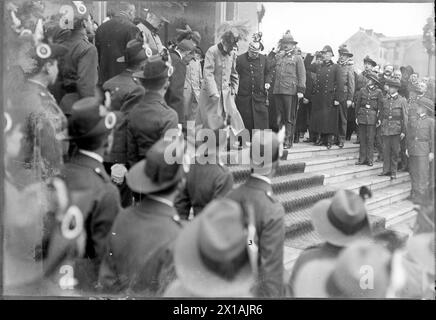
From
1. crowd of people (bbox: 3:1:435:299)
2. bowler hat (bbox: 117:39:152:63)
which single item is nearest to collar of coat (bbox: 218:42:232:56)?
crowd of people (bbox: 3:1:435:299)

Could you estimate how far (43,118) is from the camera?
304 centimetres

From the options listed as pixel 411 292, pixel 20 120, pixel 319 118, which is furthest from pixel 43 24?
pixel 411 292

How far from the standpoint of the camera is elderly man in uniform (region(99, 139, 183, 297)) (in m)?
2.91

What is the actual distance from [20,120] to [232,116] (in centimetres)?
125

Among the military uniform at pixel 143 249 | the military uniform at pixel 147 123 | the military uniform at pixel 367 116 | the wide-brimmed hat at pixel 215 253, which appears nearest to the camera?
the wide-brimmed hat at pixel 215 253

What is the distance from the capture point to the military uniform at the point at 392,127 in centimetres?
318

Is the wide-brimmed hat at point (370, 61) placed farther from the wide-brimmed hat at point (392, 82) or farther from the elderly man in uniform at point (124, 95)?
the elderly man in uniform at point (124, 95)

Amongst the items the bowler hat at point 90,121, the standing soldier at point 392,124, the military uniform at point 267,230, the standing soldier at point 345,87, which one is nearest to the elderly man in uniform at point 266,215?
the military uniform at point 267,230

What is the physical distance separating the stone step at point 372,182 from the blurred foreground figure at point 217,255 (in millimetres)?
627

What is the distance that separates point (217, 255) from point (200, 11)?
1421 mm

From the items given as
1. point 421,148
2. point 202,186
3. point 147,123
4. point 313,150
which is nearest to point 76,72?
point 147,123

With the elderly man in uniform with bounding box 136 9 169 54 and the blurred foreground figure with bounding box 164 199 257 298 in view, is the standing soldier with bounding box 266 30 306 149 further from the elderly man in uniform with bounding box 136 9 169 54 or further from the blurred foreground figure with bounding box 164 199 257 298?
the elderly man in uniform with bounding box 136 9 169 54

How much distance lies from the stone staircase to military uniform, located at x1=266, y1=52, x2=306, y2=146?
6.7 inches
